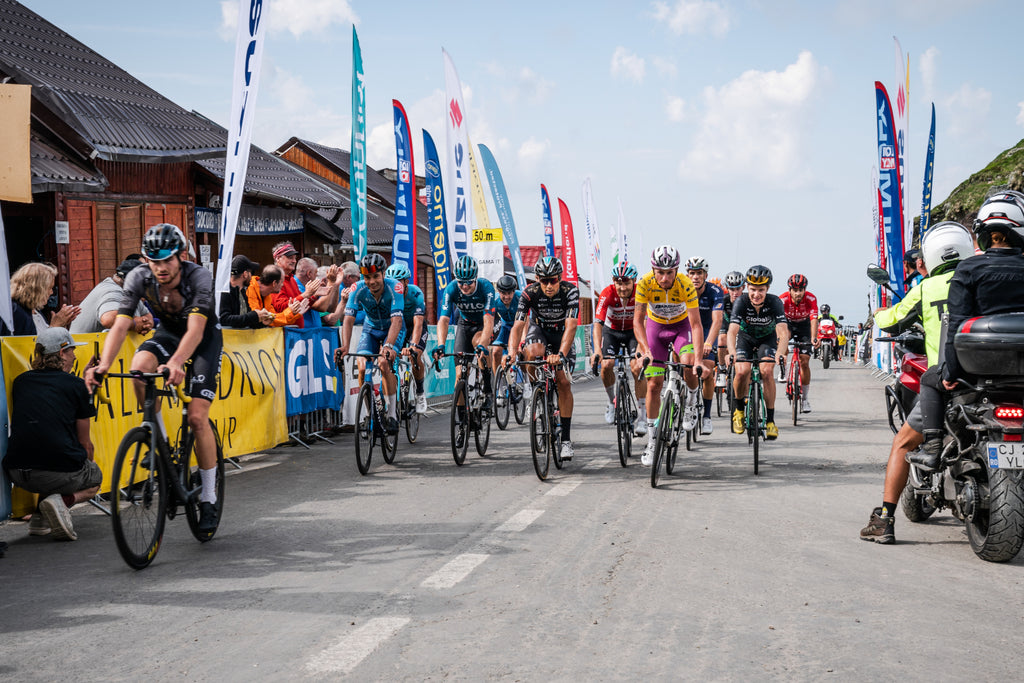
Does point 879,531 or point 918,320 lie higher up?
point 918,320

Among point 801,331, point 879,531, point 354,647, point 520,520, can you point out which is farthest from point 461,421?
point 801,331

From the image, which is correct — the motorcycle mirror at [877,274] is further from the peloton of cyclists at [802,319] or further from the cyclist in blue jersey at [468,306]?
the peloton of cyclists at [802,319]

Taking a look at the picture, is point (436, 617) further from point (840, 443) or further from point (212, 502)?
point (840, 443)

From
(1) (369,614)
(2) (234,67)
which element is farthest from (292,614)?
(2) (234,67)

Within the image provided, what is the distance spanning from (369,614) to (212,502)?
227 cm

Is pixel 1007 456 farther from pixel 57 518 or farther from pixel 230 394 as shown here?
pixel 230 394

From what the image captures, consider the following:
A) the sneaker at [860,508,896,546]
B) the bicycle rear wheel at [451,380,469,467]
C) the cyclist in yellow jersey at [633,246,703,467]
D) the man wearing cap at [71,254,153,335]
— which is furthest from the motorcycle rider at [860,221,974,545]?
the man wearing cap at [71,254,153,335]

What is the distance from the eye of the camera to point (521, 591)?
18.2ft

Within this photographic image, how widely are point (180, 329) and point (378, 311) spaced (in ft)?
15.7

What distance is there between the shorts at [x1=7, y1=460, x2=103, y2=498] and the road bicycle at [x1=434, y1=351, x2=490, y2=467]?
4.05 metres

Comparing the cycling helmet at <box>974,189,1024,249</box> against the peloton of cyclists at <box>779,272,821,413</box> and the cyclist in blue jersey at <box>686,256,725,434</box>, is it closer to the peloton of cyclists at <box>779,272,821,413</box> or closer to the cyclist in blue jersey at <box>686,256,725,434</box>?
the cyclist in blue jersey at <box>686,256,725,434</box>

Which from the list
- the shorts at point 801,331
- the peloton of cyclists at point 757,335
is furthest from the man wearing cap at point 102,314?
the shorts at point 801,331

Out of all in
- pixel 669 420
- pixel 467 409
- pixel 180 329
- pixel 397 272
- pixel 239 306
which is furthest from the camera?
pixel 397 272

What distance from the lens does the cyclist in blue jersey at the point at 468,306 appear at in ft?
41.1
